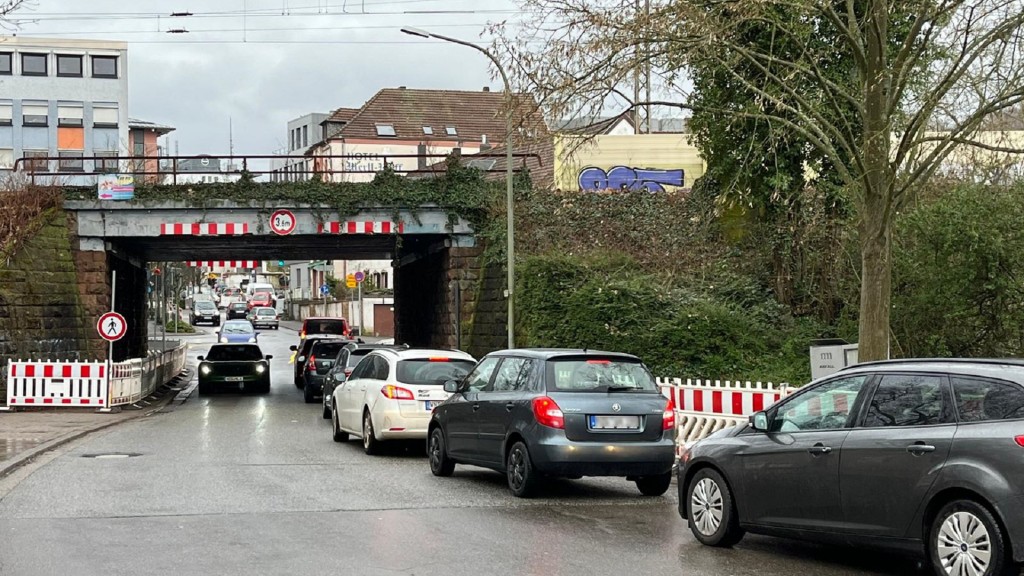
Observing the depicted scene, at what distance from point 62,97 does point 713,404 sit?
67.7 metres

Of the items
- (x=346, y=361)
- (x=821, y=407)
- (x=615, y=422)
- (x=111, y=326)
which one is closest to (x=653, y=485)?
(x=615, y=422)

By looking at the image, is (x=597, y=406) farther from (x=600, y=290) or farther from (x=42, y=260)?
(x=42, y=260)

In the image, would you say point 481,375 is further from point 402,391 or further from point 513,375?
point 402,391

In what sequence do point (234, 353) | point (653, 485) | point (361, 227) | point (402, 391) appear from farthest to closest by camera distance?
point (234, 353) → point (361, 227) → point (402, 391) → point (653, 485)

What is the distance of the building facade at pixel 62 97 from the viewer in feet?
245

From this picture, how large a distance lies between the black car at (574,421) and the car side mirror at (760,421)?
311 cm

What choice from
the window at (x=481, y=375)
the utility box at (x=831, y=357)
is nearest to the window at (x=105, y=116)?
the utility box at (x=831, y=357)

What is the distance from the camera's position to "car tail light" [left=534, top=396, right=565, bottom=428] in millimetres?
12406

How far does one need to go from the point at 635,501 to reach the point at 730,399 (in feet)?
12.8

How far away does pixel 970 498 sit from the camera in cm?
774

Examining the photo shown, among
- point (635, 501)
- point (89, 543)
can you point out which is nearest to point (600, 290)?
point (635, 501)

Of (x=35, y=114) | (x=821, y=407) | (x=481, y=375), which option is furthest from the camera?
(x=35, y=114)

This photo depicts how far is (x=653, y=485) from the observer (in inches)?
518

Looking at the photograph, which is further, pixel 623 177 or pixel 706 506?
pixel 623 177
